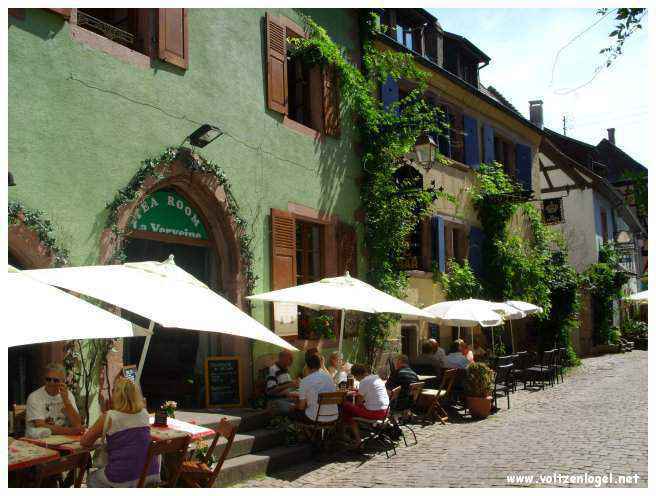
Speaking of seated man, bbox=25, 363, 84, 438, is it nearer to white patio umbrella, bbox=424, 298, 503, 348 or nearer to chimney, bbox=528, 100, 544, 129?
white patio umbrella, bbox=424, 298, 503, 348

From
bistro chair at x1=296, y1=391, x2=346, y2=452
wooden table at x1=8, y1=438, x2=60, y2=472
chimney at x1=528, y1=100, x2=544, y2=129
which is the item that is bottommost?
bistro chair at x1=296, y1=391, x2=346, y2=452

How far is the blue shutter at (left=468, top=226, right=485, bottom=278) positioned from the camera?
17.4 meters

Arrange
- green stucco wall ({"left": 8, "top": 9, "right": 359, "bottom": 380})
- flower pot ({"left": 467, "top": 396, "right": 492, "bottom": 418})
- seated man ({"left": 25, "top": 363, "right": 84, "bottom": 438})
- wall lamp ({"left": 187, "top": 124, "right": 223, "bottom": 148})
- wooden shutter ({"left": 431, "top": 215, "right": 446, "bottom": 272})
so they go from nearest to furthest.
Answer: seated man ({"left": 25, "top": 363, "right": 84, "bottom": 438}), green stucco wall ({"left": 8, "top": 9, "right": 359, "bottom": 380}), wall lamp ({"left": 187, "top": 124, "right": 223, "bottom": 148}), flower pot ({"left": 467, "top": 396, "right": 492, "bottom": 418}), wooden shutter ({"left": 431, "top": 215, "right": 446, "bottom": 272})

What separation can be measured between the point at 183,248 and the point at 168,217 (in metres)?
1.39

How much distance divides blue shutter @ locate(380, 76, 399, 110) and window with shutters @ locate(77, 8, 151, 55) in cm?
595

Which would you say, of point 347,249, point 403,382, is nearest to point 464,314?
point 347,249

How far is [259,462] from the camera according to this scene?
743cm

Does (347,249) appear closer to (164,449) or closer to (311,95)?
(311,95)

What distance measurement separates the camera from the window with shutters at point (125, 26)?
8555mm

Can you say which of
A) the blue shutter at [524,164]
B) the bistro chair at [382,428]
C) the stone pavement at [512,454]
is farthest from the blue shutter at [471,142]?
the bistro chair at [382,428]

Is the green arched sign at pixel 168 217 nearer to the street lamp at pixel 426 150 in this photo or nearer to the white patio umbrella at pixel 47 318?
the white patio umbrella at pixel 47 318

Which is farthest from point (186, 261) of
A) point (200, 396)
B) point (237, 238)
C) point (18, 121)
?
point (18, 121)

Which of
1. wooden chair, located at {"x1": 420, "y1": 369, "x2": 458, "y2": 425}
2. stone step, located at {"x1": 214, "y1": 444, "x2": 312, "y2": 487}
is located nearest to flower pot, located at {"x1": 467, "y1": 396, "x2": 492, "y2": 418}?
wooden chair, located at {"x1": 420, "y1": 369, "x2": 458, "y2": 425}

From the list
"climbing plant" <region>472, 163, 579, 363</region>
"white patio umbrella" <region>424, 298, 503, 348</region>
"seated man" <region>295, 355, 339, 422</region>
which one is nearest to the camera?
"seated man" <region>295, 355, 339, 422</region>
